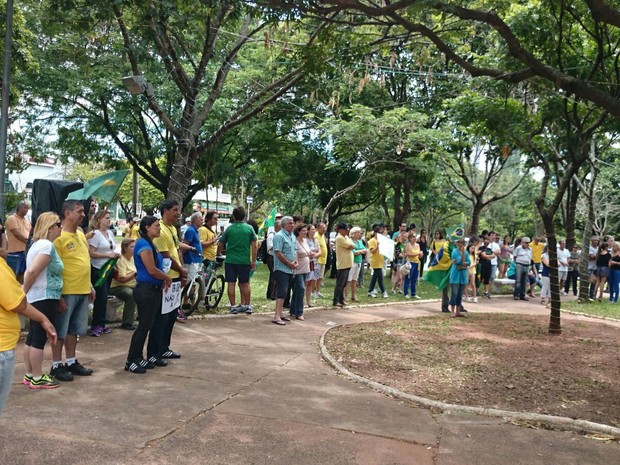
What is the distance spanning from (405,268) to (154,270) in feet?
31.7

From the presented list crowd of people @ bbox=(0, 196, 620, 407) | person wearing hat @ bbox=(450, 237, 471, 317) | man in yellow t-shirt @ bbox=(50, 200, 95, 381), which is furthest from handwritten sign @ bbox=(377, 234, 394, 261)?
man in yellow t-shirt @ bbox=(50, 200, 95, 381)

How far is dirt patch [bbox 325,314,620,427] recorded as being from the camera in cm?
578

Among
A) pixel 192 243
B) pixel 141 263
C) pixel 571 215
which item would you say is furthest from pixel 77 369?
pixel 571 215

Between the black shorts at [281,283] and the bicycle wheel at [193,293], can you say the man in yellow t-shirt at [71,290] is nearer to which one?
the bicycle wheel at [193,293]

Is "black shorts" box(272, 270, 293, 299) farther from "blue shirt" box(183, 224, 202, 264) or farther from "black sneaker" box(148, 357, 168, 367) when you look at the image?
"black sneaker" box(148, 357, 168, 367)

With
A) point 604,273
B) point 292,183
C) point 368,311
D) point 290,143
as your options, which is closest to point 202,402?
point 368,311

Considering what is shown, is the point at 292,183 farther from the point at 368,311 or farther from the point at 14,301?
the point at 14,301

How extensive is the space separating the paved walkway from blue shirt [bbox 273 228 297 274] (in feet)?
9.99

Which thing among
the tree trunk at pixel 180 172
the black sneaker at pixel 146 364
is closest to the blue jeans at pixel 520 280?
the tree trunk at pixel 180 172

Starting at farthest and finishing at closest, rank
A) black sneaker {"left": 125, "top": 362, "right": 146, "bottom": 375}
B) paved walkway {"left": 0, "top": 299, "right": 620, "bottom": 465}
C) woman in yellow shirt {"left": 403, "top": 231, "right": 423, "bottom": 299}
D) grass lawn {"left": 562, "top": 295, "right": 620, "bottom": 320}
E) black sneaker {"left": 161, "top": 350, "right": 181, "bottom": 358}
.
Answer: woman in yellow shirt {"left": 403, "top": 231, "right": 423, "bottom": 299} → grass lawn {"left": 562, "top": 295, "right": 620, "bottom": 320} → black sneaker {"left": 161, "top": 350, "right": 181, "bottom": 358} → black sneaker {"left": 125, "top": 362, "right": 146, "bottom": 375} → paved walkway {"left": 0, "top": 299, "right": 620, "bottom": 465}

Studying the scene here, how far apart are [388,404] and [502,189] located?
125 feet

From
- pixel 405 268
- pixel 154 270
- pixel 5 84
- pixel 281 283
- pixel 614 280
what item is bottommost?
pixel 281 283

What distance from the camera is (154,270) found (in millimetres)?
5863

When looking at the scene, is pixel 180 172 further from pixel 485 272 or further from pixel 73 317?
pixel 485 272
